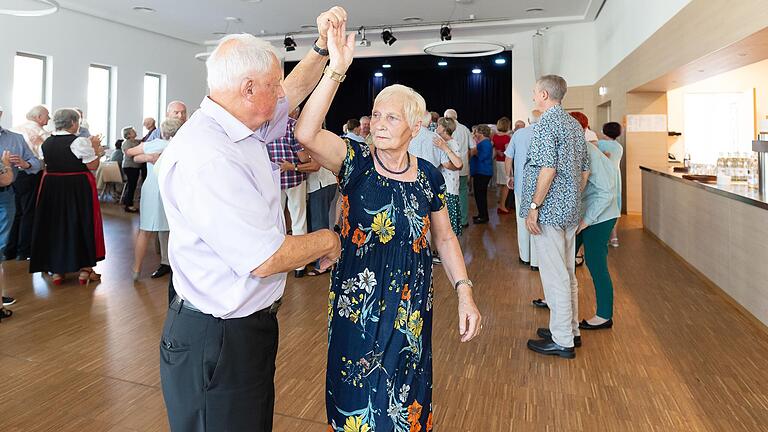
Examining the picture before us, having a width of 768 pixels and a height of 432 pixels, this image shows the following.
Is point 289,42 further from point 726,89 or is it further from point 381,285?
point 381,285

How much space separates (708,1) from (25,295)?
724cm

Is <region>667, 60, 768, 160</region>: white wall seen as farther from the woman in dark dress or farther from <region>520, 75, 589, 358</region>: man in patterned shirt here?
the woman in dark dress

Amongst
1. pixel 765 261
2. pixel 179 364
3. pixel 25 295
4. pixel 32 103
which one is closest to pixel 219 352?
pixel 179 364

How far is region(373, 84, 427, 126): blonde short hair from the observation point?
1843 millimetres

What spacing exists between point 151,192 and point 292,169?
77.9 inches

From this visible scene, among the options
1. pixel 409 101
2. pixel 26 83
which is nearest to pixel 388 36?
pixel 26 83

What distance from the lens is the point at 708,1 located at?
5605 mm

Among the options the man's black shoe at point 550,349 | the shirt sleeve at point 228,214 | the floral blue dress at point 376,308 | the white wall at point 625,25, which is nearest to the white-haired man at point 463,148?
the white wall at point 625,25

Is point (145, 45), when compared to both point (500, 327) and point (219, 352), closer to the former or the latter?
point (500, 327)

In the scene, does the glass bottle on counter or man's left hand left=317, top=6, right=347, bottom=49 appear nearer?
man's left hand left=317, top=6, right=347, bottom=49

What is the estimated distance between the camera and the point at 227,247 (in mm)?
1324

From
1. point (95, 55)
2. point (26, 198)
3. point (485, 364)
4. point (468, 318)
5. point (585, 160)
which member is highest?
point (95, 55)

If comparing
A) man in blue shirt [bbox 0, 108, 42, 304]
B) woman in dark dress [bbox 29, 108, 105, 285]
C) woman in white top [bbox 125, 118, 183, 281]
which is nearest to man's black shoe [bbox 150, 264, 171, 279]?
woman in white top [bbox 125, 118, 183, 281]

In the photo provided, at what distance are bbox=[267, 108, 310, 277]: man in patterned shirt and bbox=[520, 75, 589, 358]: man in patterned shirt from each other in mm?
1447
